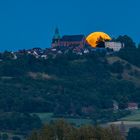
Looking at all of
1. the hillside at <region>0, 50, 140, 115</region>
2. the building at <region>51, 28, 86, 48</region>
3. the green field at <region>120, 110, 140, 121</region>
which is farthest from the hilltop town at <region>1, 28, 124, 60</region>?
the green field at <region>120, 110, 140, 121</region>

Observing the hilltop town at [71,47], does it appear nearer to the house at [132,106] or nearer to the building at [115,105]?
the building at [115,105]

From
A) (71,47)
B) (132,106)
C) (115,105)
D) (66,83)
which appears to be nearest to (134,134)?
(132,106)

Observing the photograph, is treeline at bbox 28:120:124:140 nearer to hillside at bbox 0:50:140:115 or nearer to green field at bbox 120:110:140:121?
green field at bbox 120:110:140:121

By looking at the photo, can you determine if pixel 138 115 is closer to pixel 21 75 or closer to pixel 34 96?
pixel 34 96

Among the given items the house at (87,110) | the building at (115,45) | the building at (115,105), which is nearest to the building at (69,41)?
the building at (115,45)

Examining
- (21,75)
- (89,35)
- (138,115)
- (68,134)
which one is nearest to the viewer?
(68,134)

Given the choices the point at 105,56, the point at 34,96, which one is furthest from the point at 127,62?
the point at 34,96
